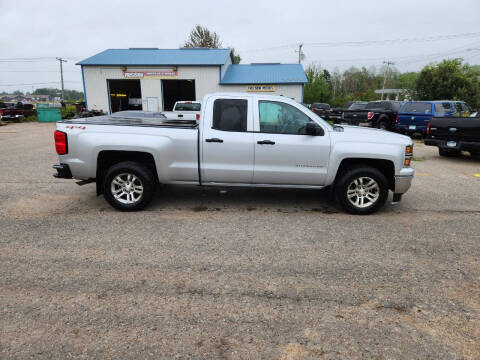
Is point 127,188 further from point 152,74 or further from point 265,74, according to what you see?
point 265,74

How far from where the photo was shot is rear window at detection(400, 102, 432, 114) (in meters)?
15.5

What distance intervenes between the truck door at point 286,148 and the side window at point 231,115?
228 millimetres

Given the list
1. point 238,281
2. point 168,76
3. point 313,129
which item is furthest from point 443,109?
point 168,76

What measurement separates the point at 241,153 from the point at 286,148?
724 mm

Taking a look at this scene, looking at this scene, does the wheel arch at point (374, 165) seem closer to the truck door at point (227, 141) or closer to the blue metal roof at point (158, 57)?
the truck door at point (227, 141)

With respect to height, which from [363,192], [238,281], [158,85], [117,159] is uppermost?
[158,85]

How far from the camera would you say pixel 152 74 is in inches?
1035

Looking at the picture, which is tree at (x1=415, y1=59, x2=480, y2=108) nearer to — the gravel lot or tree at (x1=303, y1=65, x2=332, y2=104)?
tree at (x1=303, y1=65, x2=332, y2=104)

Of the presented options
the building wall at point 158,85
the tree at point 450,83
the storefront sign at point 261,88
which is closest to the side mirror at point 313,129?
Result: the building wall at point 158,85

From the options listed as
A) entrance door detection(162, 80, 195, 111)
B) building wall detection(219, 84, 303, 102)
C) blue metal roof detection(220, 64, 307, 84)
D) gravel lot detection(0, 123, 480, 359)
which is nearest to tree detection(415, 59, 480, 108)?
blue metal roof detection(220, 64, 307, 84)

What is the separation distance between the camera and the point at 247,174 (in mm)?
5496

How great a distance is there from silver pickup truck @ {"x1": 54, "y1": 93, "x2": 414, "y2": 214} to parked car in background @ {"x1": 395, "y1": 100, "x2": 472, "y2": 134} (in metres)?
11.7

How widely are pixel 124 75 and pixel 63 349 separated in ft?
87.8

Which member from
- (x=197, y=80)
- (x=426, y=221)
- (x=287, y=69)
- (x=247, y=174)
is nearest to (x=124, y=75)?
(x=197, y=80)
